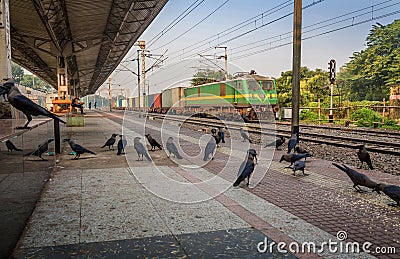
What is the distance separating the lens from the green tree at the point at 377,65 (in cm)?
3469

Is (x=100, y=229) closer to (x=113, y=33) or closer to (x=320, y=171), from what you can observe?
(x=320, y=171)

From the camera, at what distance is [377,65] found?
1435 inches

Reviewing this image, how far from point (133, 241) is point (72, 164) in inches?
209

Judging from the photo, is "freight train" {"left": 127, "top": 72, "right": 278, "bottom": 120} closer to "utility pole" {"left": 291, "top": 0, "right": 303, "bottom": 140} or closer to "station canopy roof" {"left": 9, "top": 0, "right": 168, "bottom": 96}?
"station canopy roof" {"left": 9, "top": 0, "right": 168, "bottom": 96}

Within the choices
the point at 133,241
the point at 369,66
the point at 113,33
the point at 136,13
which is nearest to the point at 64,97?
the point at 113,33

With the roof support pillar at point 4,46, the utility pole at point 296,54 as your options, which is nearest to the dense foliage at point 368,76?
the utility pole at point 296,54

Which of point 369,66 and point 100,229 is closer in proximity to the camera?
point 100,229

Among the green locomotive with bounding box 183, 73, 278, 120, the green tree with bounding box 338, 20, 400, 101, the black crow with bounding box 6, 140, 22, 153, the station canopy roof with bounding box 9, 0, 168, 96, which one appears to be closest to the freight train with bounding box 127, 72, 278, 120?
the green locomotive with bounding box 183, 73, 278, 120

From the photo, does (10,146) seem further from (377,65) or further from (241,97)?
(377,65)

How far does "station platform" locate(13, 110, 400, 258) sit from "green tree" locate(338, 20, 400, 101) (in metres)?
31.1

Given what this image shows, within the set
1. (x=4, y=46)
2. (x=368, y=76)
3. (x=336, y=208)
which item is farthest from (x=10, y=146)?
(x=368, y=76)

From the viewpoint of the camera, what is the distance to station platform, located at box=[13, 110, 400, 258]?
11.6 feet

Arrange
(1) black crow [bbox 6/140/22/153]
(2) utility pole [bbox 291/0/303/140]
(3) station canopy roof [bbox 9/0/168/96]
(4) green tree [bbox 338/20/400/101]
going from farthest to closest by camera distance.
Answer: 1. (4) green tree [bbox 338/20/400/101]
2. (3) station canopy roof [bbox 9/0/168/96]
3. (2) utility pole [bbox 291/0/303/140]
4. (1) black crow [bbox 6/140/22/153]

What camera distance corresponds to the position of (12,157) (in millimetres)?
3885
